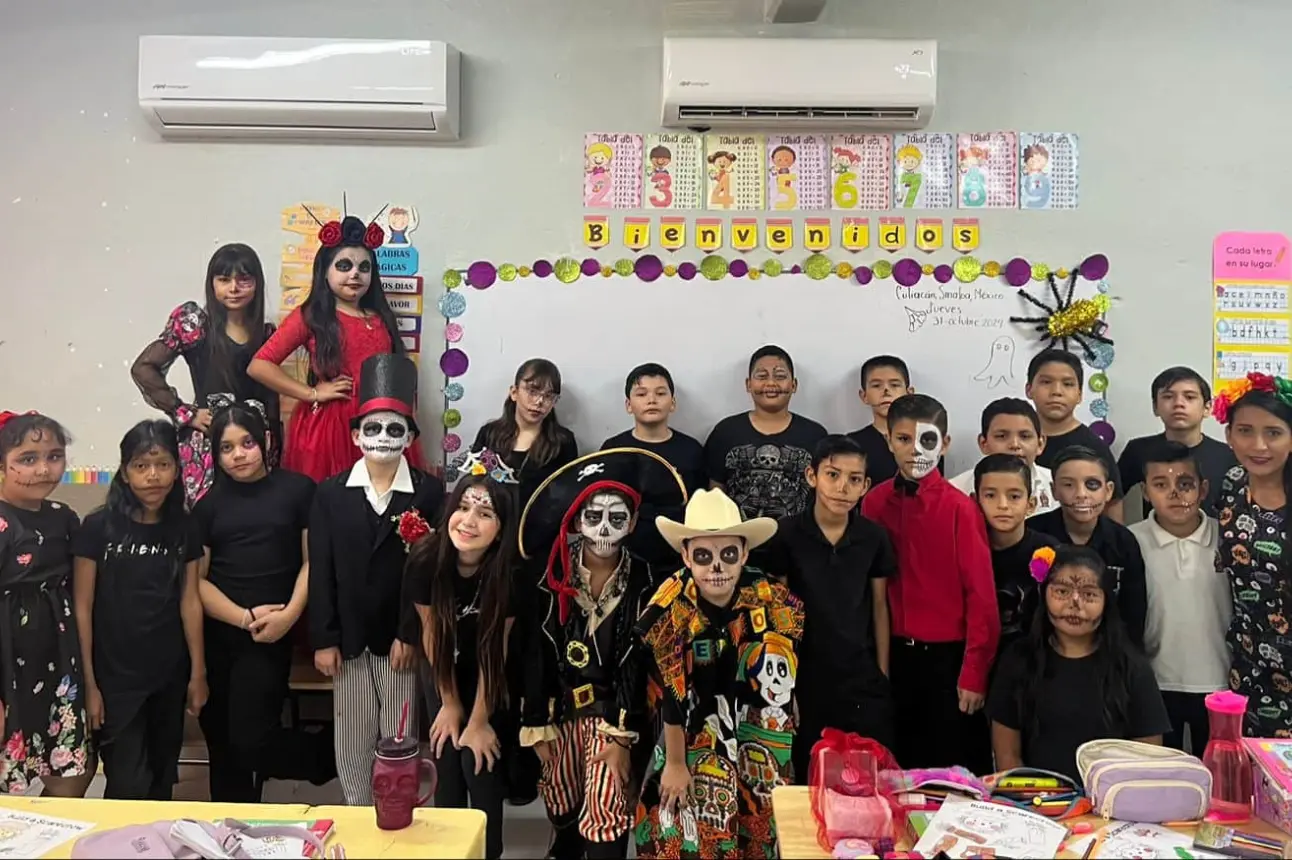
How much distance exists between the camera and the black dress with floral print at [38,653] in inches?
84.5

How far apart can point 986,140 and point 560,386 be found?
1.61 metres

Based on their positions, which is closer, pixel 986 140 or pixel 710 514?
pixel 710 514

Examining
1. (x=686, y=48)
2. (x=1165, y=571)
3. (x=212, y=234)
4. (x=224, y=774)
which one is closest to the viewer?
(x=1165, y=571)

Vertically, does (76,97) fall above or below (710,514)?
above

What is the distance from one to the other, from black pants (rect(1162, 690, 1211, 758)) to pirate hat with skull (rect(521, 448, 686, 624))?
54.8 inches

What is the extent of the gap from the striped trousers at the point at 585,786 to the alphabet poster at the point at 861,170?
1821 mm

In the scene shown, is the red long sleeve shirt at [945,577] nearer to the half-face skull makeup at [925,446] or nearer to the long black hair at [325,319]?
the half-face skull makeup at [925,446]

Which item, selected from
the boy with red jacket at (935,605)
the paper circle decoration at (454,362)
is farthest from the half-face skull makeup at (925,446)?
the paper circle decoration at (454,362)

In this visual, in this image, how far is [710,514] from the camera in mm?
2051

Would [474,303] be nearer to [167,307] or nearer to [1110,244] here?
[167,307]

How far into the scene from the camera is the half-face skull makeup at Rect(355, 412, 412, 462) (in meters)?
2.36

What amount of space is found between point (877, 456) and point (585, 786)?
1280 millimetres

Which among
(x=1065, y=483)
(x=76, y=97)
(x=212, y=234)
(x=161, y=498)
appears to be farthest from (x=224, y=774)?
(x=1065, y=483)

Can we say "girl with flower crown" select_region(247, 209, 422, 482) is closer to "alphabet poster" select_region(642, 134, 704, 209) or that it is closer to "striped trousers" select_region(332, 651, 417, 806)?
"striped trousers" select_region(332, 651, 417, 806)
